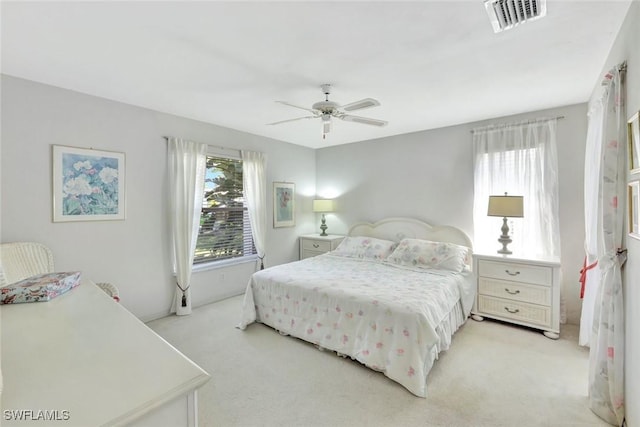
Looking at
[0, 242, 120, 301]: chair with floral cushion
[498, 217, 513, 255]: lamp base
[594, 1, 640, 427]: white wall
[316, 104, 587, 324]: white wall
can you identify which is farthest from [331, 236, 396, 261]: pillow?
[0, 242, 120, 301]: chair with floral cushion

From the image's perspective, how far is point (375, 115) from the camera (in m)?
3.46

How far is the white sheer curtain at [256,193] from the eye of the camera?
425cm

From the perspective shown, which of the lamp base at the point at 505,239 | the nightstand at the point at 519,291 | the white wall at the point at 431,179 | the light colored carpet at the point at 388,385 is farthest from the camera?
the lamp base at the point at 505,239

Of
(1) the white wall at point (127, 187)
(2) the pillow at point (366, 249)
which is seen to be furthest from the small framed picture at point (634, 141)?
(1) the white wall at point (127, 187)

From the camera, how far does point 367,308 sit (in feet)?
7.83

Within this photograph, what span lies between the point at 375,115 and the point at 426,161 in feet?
3.99

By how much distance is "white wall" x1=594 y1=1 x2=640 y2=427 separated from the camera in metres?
1.44

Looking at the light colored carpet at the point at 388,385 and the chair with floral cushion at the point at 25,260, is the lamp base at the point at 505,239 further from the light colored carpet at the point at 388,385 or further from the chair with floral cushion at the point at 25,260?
the chair with floral cushion at the point at 25,260

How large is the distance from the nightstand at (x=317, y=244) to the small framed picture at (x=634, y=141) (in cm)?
360

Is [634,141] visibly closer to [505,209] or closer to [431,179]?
[505,209]

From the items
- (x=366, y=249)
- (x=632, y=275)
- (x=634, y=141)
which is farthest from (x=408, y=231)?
(x=634, y=141)

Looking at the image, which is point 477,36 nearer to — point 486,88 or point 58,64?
point 486,88
